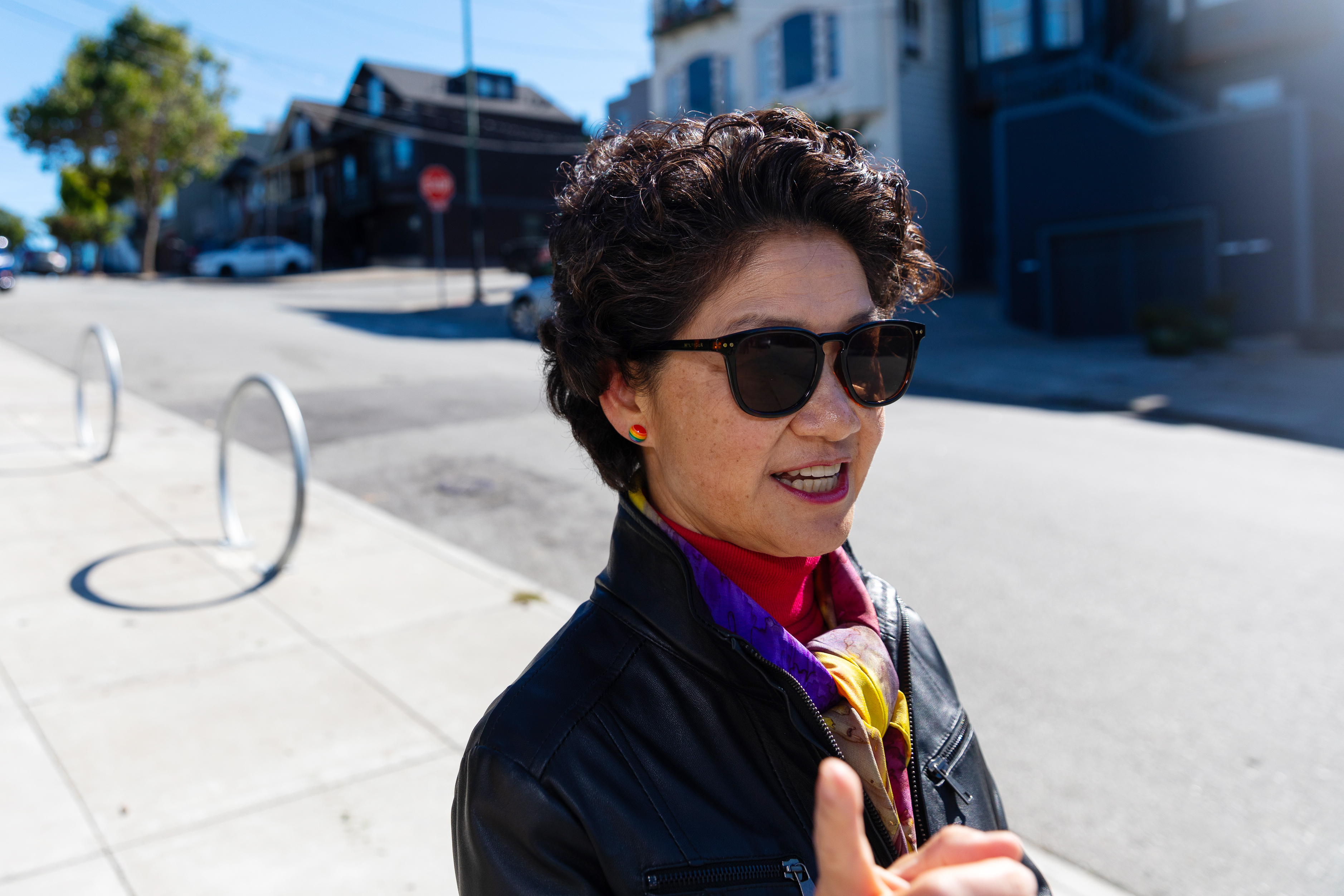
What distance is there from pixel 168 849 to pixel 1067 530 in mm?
5419

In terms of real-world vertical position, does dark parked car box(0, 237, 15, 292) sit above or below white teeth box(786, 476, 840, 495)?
above

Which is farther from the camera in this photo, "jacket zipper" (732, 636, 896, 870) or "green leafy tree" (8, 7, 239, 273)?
"green leafy tree" (8, 7, 239, 273)

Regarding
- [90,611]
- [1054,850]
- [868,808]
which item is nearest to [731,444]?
[868,808]

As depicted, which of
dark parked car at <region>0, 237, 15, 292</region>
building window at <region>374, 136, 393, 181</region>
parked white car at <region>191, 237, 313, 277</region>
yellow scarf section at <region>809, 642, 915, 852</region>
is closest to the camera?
yellow scarf section at <region>809, 642, 915, 852</region>

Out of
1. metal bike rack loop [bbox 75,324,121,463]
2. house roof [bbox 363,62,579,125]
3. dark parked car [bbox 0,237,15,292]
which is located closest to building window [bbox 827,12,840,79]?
house roof [bbox 363,62,579,125]

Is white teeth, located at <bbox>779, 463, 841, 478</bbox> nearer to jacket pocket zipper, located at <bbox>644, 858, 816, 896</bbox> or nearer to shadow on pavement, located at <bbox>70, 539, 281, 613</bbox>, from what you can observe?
jacket pocket zipper, located at <bbox>644, 858, 816, 896</bbox>

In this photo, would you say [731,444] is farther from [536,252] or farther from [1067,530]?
[536,252]

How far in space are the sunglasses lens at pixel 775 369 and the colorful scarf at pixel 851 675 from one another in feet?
0.80

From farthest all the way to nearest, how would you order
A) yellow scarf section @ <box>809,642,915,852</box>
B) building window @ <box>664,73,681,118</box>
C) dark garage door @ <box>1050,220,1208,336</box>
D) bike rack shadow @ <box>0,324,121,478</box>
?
building window @ <box>664,73,681,118</box>
dark garage door @ <box>1050,220,1208,336</box>
bike rack shadow @ <box>0,324,121,478</box>
yellow scarf section @ <box>809,642,915,852</box>

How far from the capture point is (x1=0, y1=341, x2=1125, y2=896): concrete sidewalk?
3131mm

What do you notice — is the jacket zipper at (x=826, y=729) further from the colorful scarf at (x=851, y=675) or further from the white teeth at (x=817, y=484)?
the white teeth at (x=817, y=484)

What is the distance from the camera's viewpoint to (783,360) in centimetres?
150

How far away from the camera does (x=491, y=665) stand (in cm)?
452

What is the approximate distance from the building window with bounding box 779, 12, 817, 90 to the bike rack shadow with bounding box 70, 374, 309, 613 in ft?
74.7
